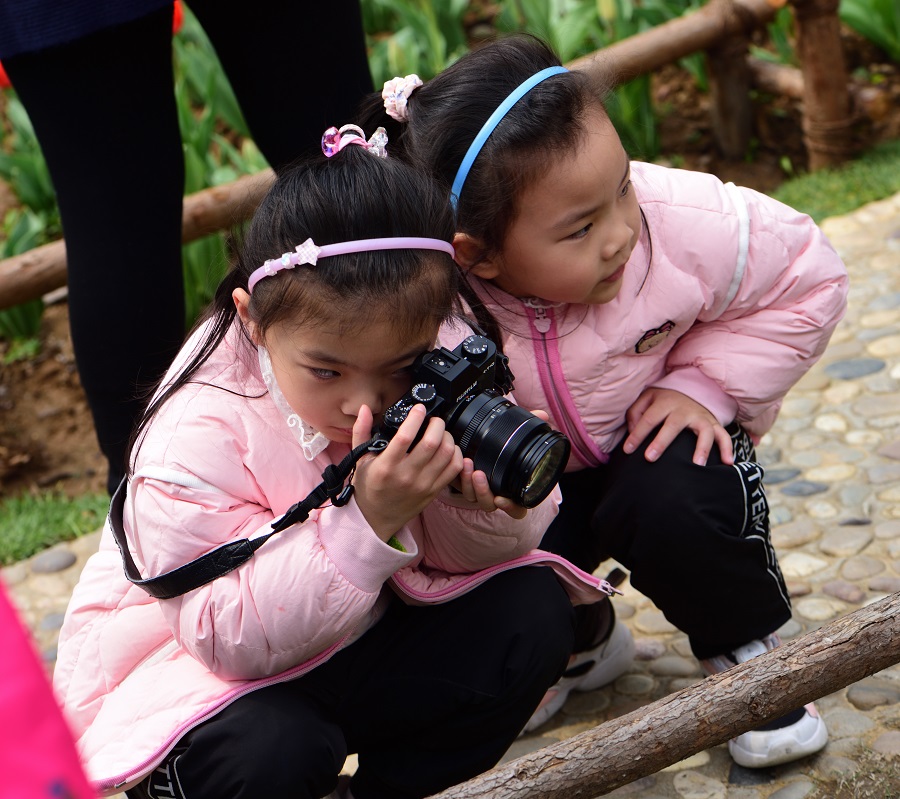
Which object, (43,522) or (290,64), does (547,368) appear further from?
(43,522)

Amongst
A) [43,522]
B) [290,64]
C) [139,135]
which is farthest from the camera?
[43,522]

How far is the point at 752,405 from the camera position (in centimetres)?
187

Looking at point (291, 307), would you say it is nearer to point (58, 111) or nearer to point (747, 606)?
point (58, 111)

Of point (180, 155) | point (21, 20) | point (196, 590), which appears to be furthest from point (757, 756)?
point (21, 20)

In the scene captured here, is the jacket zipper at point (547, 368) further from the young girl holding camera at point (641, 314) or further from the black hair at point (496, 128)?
the black hair at point (496, 128)

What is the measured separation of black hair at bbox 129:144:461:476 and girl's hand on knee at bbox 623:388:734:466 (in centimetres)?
45

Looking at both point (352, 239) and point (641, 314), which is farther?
point (641, 314)

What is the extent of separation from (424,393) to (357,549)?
213 millimetres

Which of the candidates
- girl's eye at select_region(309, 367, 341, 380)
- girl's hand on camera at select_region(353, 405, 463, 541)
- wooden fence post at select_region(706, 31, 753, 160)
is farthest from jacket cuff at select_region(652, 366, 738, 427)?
wooden fence post at select_region(706, 31, 753, 160)

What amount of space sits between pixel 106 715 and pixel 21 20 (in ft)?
3.12

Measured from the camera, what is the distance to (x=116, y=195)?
186 cm

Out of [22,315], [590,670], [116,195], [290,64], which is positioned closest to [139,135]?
[116,195]

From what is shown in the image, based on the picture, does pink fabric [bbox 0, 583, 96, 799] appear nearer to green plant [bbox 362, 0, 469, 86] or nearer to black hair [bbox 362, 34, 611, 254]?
black hair [bbox 362, 34, 611, 254]

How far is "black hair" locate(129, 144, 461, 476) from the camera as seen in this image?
141cm
